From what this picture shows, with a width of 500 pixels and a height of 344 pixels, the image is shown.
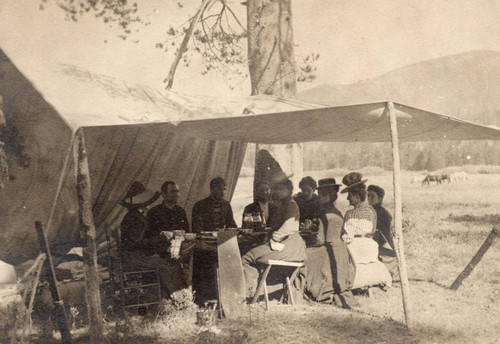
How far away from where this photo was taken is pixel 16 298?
17.3 feet

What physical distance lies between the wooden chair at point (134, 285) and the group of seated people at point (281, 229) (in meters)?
0.12

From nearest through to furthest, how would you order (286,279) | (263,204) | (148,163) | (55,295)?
(55,295)
(286,279)
(263,204)
(148,163)

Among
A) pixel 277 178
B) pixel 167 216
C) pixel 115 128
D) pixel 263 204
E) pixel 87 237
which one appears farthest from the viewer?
pixel 277 178

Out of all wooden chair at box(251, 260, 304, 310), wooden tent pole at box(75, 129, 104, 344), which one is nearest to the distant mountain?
wooden chair at box(251, 260, 304, 310)

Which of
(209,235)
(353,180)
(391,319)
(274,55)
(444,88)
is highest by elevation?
(444,88)

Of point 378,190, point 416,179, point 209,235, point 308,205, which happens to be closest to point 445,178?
point 416,179

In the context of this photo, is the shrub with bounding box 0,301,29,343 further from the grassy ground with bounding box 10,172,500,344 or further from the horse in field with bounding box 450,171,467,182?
the horse in field with bounding box 450,171,467,182

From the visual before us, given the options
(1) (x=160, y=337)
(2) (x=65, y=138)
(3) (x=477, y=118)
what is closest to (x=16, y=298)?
(2) (x=65, y=138)

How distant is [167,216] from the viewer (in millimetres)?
5434

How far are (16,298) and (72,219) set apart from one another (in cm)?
118

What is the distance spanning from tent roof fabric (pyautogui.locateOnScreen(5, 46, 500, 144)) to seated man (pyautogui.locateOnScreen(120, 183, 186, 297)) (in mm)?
1071

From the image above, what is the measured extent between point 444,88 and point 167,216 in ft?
45.1

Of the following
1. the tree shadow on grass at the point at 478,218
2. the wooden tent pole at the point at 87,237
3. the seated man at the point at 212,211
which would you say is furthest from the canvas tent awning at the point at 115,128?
the tree shadow on grass at the point at 478,218

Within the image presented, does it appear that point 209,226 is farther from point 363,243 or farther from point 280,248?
point 363,243
